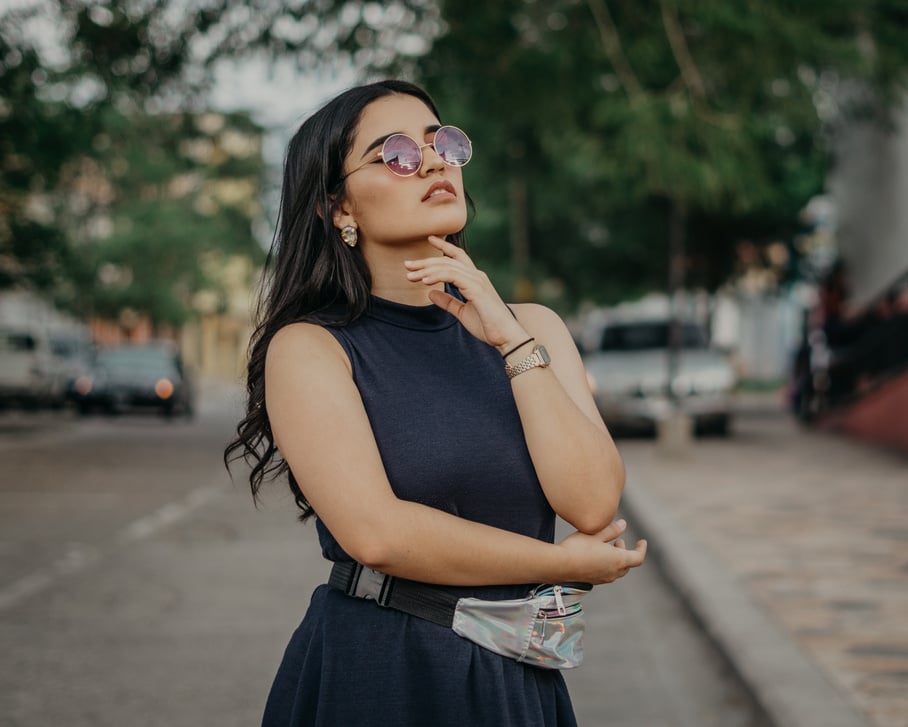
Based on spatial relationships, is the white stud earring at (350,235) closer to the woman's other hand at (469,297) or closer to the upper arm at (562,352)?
the woman's other hand at (469,297)

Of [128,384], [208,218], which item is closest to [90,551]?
[128,384]

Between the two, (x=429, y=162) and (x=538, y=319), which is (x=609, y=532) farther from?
(x=429, y=162)

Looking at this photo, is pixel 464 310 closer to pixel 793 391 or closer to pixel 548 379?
pixel 548 379

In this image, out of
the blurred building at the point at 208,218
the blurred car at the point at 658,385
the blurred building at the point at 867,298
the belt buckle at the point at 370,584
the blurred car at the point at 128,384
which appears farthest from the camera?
the blurred building at the point at 208,218

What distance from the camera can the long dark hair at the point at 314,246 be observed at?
239 centimetres

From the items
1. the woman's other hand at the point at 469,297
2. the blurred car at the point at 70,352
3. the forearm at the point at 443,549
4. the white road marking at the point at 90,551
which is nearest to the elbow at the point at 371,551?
the forearm at the point at 443,549

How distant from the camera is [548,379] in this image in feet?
7.36

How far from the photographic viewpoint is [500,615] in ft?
7.33

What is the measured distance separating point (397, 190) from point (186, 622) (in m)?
5.37

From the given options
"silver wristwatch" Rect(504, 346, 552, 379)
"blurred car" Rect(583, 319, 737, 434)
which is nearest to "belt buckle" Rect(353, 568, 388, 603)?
"silver wristwatch" Rect(504, 346, 552, 379)

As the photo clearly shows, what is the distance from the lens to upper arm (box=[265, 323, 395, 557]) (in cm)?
217

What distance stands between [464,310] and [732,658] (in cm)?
407

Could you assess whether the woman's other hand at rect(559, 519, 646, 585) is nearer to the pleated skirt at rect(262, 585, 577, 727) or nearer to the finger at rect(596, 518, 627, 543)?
the finger at rect(596, 518, 627, 543)

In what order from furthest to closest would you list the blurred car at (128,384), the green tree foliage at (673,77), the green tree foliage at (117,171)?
the blurred car at (128,384) < the green tree foliage at (117,171) < the green tree foliage at (673,77)
